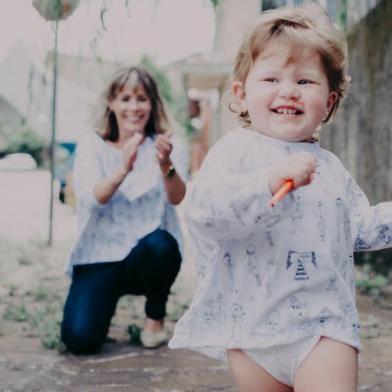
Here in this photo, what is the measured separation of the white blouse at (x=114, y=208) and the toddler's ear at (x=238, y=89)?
4.17 feet

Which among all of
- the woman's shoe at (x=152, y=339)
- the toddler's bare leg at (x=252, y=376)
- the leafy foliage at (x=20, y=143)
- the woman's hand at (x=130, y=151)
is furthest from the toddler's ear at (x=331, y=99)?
the leafy foliage at (x=20, y=143)

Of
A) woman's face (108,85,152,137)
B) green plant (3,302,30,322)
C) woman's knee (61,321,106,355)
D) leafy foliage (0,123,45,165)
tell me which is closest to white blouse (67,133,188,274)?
woman's face (108,85,152,137)

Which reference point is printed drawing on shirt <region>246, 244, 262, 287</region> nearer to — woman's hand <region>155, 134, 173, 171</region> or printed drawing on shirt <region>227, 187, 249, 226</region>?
printed drawing on shirt <region>227, 187, 249, 226</region>

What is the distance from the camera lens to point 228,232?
1.50m

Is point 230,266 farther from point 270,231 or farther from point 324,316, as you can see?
point 324,316

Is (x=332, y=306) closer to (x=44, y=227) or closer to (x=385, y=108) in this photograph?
(x=385, y=108)

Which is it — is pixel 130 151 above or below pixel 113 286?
above

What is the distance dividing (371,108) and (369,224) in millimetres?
3251

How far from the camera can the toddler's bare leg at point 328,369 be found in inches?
57.7

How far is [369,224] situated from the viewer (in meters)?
1.68

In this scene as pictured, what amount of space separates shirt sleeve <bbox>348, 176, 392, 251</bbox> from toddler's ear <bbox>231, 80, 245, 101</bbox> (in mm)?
333

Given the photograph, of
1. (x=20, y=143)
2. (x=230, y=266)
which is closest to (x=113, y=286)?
(x=230, y=266)

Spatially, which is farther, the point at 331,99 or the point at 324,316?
the point at 331,99

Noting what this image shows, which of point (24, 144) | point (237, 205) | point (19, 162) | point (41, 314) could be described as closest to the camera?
point (237, 205)
